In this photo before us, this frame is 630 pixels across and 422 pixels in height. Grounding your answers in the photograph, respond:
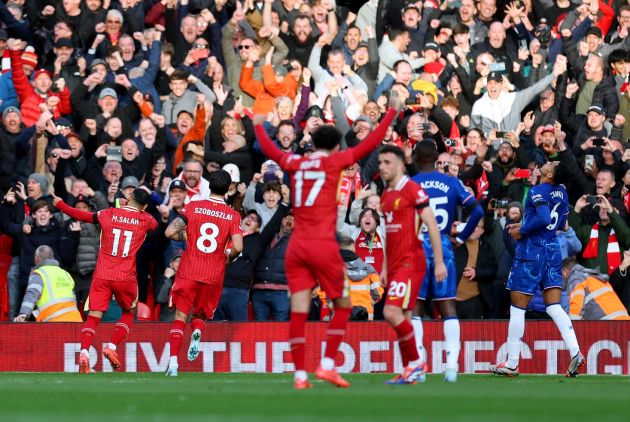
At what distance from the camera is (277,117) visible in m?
21.2

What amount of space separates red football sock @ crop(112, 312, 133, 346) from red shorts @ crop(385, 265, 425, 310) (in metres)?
4.83

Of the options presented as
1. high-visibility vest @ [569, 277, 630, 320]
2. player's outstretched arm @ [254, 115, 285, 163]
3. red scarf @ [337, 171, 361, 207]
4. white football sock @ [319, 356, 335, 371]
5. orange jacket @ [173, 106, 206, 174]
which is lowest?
white football sock @ [319, 356, 335, 371]

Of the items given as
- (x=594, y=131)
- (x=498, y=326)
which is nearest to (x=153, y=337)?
(x=498, y=326)

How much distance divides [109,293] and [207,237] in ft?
5.54

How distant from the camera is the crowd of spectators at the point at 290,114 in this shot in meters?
19.0

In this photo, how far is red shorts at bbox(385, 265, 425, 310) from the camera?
1269 centimetres

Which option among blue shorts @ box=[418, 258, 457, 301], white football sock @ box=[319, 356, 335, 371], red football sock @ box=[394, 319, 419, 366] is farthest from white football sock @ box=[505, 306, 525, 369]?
white football sock @ box=[319, 356, 335, 371]

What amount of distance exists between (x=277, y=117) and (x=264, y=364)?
4.76 m

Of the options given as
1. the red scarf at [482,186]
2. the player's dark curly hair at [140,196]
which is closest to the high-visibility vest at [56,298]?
the player's dark curly hair at [140,196]

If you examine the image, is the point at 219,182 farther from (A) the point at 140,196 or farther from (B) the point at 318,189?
(B) the point at 318,189

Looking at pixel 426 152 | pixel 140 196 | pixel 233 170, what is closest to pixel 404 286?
pixel 426 152

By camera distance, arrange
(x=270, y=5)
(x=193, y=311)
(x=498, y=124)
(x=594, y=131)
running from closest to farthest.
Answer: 1. (x=193, y=311)
2. (x=594, y=131)
3. (x=498, y=124)
4. (x=270, y=5)

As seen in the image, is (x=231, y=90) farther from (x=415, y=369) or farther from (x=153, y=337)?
(x=415, y=369)

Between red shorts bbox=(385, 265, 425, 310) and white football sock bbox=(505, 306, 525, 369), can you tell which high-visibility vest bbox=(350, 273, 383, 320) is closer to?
white football sock bbox=(505, 306, 525, 369)
